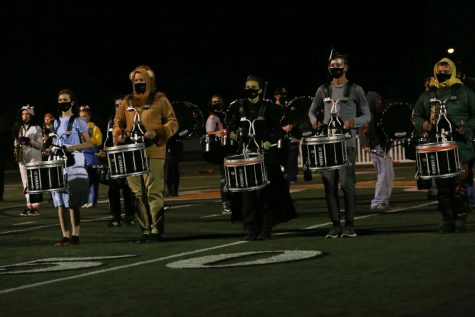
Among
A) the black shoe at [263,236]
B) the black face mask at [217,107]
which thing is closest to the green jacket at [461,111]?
the black shoe at [263,236]

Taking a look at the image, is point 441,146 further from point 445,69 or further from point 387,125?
point 387,125

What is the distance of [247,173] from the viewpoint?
1505cm

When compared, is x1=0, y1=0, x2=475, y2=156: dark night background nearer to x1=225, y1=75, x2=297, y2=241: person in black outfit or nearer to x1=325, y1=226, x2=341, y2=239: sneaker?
x1=225, y1=75, x2=297, y2=241: person in black outfit

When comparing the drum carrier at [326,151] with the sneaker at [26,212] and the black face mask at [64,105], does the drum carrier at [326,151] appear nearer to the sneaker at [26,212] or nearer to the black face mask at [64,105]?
the black face mask at [64,105]

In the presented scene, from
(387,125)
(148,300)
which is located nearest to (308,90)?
(387,125)

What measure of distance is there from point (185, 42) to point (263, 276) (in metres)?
51.5

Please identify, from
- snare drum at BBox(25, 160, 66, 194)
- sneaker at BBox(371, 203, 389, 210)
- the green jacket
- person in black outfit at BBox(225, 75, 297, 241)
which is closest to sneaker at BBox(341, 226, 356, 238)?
person in black outfit at BBox(225, 75, 297, 241)

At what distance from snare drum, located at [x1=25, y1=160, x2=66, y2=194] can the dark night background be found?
43.7 m

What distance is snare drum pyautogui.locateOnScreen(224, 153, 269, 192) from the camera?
15.0 metres

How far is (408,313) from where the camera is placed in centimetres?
905

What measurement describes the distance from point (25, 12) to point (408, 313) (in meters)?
51.6

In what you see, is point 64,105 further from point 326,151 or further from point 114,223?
point 114,223

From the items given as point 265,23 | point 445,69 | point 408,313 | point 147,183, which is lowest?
point 408,313

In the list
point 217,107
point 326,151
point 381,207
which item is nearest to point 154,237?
point 326,151
